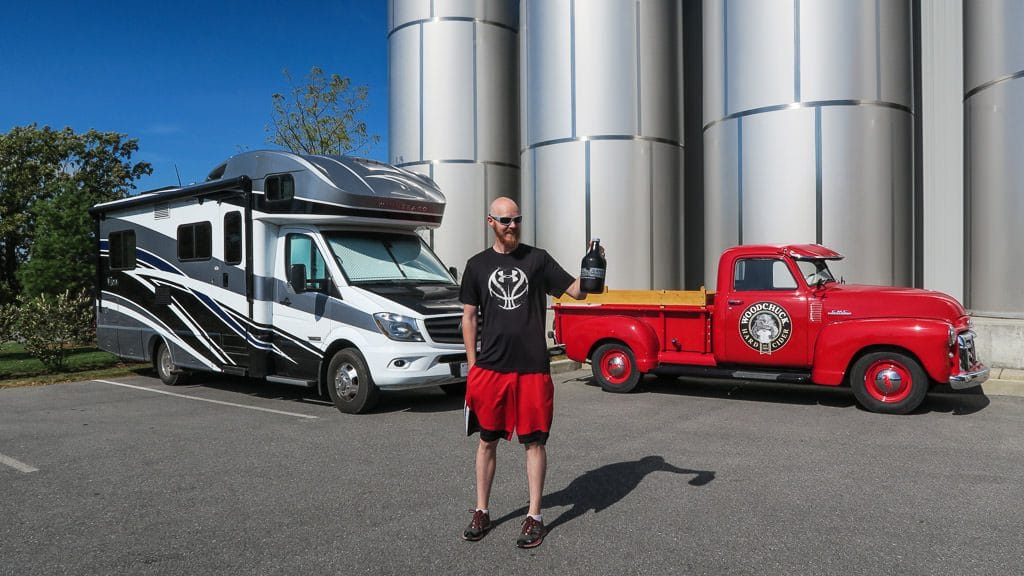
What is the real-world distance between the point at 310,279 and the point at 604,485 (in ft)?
16.3

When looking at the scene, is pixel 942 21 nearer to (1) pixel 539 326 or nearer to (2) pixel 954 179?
(2) pixel 954 179

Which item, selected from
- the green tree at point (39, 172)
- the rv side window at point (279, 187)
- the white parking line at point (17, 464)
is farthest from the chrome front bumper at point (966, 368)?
the green tree at point (39, 172)

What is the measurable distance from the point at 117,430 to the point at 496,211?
559 cm

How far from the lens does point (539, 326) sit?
4.56 m

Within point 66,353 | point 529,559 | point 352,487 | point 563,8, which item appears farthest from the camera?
point 66,353

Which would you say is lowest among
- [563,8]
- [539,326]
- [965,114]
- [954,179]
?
[539,326]

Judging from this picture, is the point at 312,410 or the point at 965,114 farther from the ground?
the point at 965,114

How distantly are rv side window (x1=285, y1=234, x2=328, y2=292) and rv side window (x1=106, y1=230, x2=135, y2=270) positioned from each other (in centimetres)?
380

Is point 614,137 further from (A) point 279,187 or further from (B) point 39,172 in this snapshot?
(B) point 39,172

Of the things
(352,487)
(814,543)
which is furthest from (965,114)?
(352,487)

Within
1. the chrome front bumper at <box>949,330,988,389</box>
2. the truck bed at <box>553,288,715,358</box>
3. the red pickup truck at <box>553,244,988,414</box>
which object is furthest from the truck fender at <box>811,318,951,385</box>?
the truck bed at <box>553,288,715,358</box>

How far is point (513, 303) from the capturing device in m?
4.48

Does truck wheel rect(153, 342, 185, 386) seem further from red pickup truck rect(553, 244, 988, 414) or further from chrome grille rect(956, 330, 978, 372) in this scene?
chrome grille rect(956, 330, 978, 372)

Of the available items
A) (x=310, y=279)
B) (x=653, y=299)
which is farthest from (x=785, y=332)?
(x=310, y=279)
